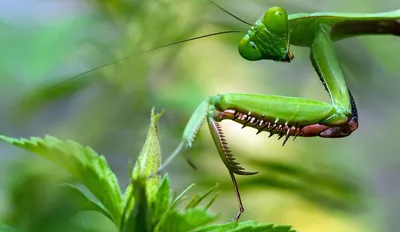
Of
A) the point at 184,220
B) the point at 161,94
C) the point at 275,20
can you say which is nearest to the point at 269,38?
the point at 275,20

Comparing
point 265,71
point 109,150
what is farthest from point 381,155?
point 109,150

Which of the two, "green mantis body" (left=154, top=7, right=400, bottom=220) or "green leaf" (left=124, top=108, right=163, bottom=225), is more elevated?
"green mantis body" (left=154, top=7, right=400, bottom=220)

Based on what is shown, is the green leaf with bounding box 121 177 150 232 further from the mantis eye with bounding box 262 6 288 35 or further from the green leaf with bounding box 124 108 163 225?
the mantis eye with bounding box 262 6 288 35

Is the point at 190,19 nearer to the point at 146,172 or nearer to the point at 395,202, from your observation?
the point at 146,172

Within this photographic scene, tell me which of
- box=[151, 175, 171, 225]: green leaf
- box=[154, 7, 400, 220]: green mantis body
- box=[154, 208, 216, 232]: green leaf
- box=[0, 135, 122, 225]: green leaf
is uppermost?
box=[154, 7, 400, 220]: green mantis body

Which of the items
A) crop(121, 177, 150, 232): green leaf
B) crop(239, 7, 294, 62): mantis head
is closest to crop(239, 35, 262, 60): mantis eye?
crop(239, 7, 294, 62): mantis head

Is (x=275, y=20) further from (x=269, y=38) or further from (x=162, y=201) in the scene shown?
(x=162, y=201)
